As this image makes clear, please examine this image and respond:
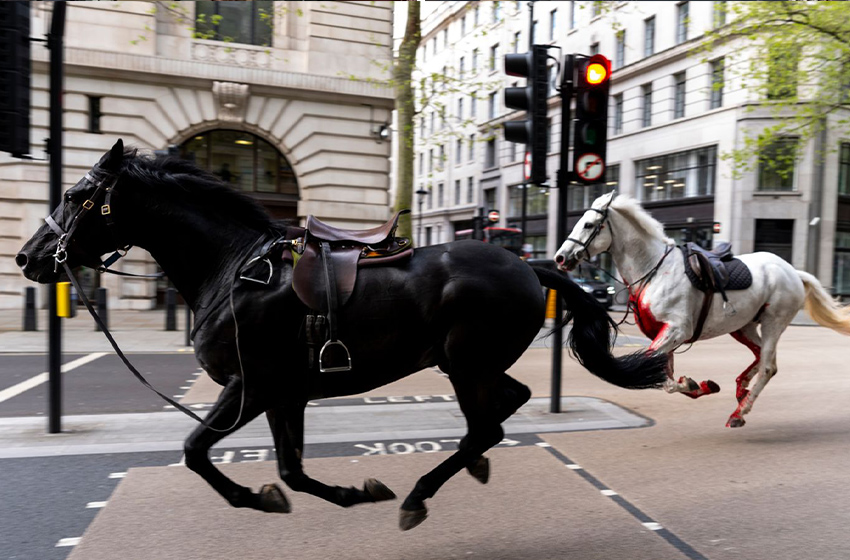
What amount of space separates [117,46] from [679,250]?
1712 centimetres

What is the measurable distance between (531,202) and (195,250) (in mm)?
37968

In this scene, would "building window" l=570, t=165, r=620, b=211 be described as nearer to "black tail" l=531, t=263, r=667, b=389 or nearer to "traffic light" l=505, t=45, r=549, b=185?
"traffic light" l=505, t=45, r=549, b=185

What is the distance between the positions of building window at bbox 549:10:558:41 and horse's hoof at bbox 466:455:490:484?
3776 centimetres

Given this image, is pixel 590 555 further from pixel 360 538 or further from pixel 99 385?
pixel 99 385

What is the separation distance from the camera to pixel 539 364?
9914 millimetres

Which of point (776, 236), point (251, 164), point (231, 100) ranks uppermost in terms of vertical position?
point (231, 100)

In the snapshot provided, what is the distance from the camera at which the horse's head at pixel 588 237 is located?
582cm

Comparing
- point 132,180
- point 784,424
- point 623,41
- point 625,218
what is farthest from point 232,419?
point 623,41

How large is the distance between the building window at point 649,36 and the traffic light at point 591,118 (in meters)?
28.3

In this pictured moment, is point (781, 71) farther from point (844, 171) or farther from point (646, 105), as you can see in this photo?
point (646, 105)

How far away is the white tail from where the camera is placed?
6320 millimetres

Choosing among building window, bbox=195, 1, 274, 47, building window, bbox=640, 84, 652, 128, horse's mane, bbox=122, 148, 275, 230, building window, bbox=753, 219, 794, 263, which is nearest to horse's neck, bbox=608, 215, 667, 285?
horse's mane, bbox=122, 148, 275, 230

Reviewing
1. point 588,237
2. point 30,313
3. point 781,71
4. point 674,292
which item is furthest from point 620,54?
point 674,292

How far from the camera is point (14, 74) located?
4.80 m
